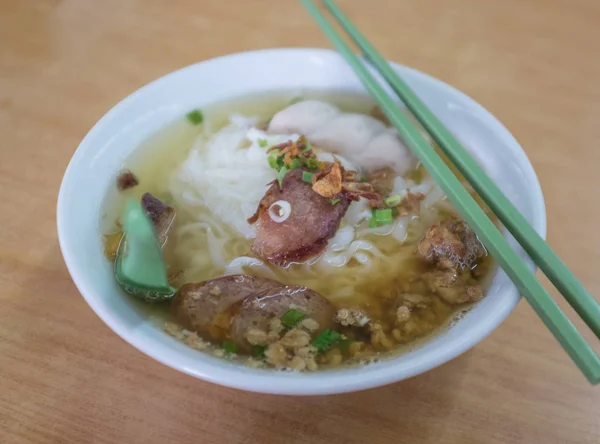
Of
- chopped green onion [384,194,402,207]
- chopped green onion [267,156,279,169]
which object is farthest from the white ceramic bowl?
chopped green onion [267,156,279,169]

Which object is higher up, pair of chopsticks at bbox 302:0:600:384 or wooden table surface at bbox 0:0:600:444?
pair of chopsticks at bbox 302:0:600:384

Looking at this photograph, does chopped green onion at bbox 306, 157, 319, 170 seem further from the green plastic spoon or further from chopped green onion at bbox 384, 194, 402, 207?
the green plastic spoon

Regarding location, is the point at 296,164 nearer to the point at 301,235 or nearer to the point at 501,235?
the point at 301,235

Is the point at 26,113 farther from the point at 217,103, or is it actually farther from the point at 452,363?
the point at 452,363

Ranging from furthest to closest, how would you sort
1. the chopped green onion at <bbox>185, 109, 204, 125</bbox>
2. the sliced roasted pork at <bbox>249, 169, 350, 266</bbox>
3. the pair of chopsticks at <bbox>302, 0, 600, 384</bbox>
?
the chopped green onion at <bbox>185, 109, 204, 125</bbox> < the sliced roasted pork at <bbox>249, 169, 350, 266</bbox> < the pair of chopsticks at <bbox>302, 0, 600, 384</bbox>

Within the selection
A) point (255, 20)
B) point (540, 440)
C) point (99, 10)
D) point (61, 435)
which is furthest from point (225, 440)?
point (99, 10)

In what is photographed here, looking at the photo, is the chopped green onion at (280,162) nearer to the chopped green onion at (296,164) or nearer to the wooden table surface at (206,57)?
the chopped green onion at (296,164)

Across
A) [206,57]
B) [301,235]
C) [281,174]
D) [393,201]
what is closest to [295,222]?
[301,235]
